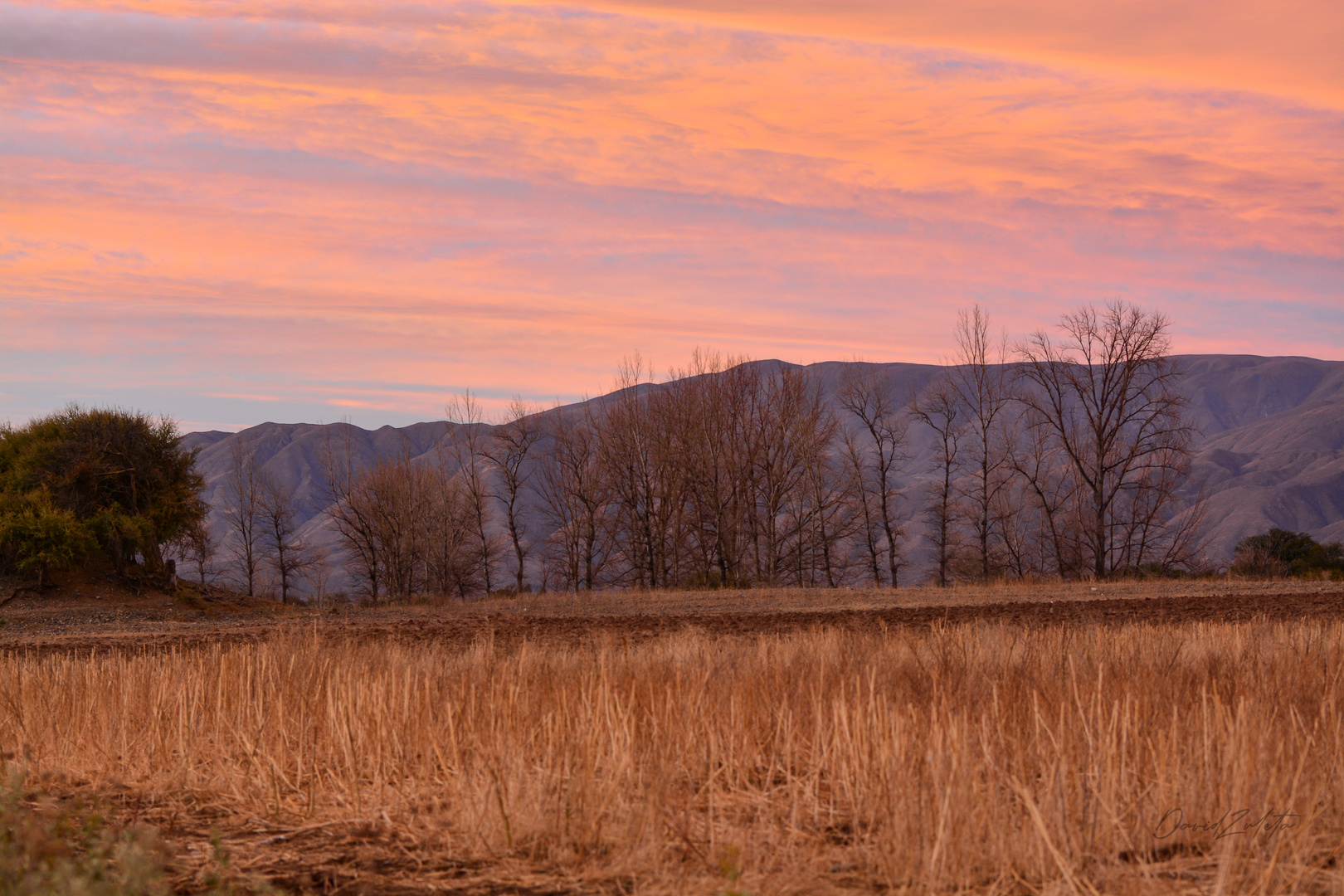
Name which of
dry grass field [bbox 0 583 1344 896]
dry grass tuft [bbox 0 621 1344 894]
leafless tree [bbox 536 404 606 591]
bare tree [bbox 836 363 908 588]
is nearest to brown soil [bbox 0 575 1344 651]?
dry grass field [bbox 0 583 1344 896]

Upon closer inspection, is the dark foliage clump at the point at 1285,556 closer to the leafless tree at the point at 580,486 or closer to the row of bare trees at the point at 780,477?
the row of bare trees at the point at 780,477

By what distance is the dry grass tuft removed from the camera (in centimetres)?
435

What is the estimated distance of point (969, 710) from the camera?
6.63m

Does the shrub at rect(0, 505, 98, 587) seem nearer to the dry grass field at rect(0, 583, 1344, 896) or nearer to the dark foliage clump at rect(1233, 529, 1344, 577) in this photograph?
the dry grass field at rect(0, 583, 1344, 896)

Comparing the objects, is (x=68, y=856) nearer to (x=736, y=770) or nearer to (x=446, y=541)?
(x=736, y=770)

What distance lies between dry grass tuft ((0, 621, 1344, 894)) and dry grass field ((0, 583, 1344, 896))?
23 millimetres

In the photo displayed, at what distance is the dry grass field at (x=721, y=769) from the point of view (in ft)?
14.3

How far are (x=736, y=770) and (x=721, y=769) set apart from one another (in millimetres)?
268

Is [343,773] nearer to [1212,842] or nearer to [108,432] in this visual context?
[1212,842]

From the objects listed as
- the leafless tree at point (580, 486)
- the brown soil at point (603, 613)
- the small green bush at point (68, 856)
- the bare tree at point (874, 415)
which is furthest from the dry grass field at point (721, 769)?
the leafless tree at point (580, 486)

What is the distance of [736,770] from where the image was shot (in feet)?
19.6

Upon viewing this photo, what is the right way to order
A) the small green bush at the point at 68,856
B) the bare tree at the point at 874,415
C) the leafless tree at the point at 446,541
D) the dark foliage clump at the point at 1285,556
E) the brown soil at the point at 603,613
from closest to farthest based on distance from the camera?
1. the small green bush at the point at 68,856
2. the brown soil at the point at 603,613
3. the dark foliage clump at the point at 1285,556
4. the bare tree at the point at 874,415
5. the leafless tree at the point at 446,541

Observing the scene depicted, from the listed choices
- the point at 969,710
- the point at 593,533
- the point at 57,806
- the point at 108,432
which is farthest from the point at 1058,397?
the point at 57,806

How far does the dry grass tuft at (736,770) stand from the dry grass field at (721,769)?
23mm
